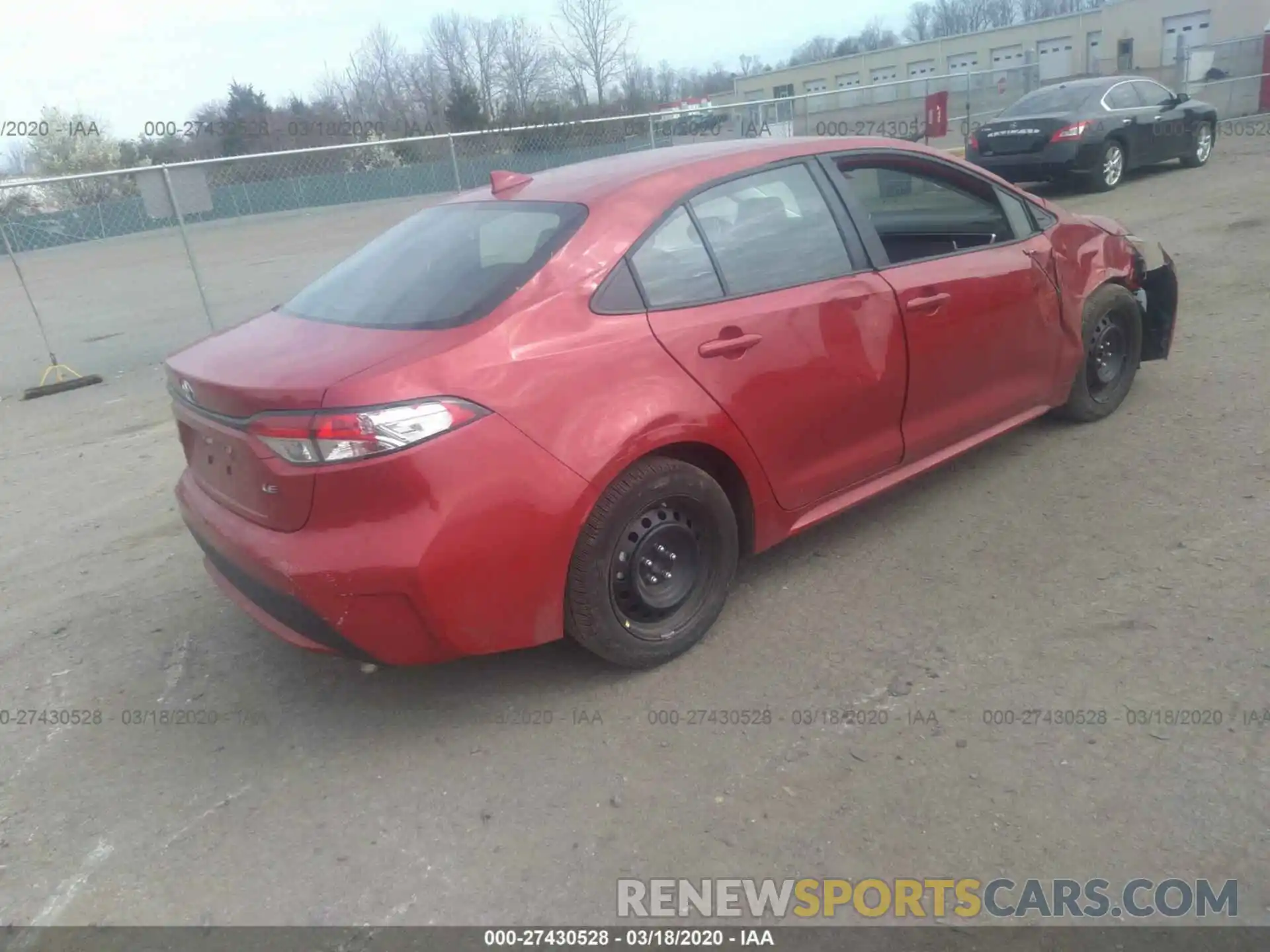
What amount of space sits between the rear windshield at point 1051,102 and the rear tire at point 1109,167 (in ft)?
2.53

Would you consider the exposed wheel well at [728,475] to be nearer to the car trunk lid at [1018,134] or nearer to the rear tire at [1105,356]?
the rear tire at [1105,356]

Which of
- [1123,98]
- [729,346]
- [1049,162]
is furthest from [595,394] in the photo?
[1123,98]

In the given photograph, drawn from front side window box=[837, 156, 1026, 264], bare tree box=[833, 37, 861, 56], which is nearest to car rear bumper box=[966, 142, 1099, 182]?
front side window box=[837, 156, 1026, 264]

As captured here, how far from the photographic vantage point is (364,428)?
270cm

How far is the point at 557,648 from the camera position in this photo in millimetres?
3621

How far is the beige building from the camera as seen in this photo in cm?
3762

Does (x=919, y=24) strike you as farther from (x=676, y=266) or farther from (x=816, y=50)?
(x=676, y=266)

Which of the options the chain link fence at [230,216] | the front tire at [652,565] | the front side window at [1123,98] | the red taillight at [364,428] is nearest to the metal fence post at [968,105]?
the chain link fence at [230,216]

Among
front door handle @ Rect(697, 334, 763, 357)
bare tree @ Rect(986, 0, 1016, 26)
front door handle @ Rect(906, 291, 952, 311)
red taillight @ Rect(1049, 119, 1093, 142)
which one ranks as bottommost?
red taillight @ Rect(1049, 119, 1093, 142)

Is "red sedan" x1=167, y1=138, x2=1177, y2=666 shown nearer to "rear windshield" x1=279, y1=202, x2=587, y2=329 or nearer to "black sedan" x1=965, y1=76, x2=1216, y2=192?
"rear windshield" x1=279, y1=202, x2=587, y2=329

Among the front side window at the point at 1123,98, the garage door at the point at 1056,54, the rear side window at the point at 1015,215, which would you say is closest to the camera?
the rear side window at the point at 1015,215

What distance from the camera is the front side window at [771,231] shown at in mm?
3484

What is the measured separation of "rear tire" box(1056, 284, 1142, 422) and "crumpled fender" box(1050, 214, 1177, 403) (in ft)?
0.25

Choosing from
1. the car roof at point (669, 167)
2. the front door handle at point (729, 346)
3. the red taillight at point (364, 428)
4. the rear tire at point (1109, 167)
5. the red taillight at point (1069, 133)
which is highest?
the car roof at point (669, 167)
